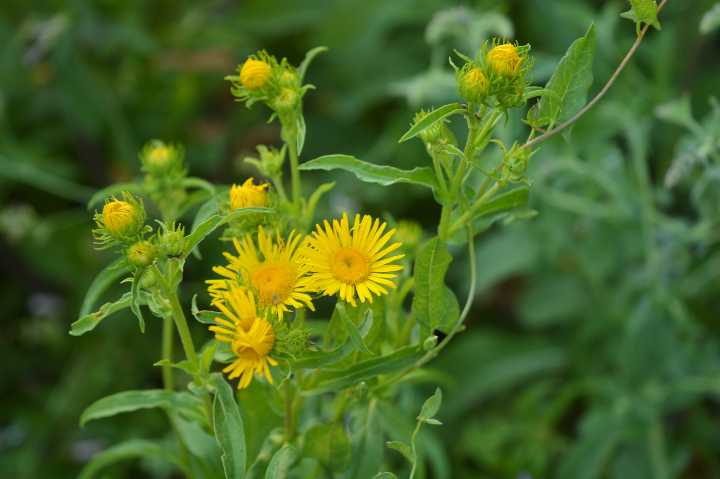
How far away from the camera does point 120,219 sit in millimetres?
919

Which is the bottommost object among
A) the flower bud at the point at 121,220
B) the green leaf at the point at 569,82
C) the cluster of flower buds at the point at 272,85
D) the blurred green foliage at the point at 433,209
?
the blurred green foliage at the point at 433,209

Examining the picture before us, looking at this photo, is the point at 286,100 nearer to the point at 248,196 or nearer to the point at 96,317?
the point at 248,196

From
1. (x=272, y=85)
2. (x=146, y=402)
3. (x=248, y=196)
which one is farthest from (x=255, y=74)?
(x=146, y=402)

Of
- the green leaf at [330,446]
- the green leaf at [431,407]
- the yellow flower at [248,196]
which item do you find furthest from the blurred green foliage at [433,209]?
the yellow flower at [248,196]

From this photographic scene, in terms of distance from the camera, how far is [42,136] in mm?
2523

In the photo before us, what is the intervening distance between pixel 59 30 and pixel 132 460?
118cm

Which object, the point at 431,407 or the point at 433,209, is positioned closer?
the point at 431,407

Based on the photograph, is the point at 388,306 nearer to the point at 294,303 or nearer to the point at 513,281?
the point at 294,303

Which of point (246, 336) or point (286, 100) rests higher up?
point (286, 100)

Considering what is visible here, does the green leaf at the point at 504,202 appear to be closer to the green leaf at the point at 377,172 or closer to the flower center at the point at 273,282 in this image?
the green leaf at the point at 377,172

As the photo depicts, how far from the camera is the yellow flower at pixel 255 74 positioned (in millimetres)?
1048

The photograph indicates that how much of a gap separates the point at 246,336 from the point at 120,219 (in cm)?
20

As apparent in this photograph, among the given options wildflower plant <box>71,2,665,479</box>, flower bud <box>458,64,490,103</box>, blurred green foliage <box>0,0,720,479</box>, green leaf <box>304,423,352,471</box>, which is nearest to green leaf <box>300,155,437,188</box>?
wildflower plant <box>71,2,665,479</box>

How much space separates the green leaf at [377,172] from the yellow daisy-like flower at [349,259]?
0.25ft
